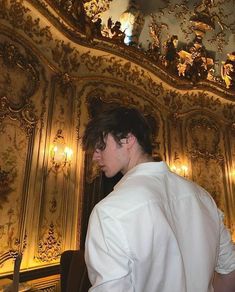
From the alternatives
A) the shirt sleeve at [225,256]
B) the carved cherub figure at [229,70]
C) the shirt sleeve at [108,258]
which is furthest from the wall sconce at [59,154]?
the carved cherub figure at [229,70]

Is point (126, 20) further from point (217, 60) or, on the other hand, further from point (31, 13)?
point (217, 60)

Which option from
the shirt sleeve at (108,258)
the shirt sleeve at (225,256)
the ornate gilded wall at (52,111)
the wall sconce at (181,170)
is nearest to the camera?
the shirt sleeve at (108,258)

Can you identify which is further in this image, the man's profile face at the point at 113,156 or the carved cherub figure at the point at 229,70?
the carved cherub figure at the point at 229,70

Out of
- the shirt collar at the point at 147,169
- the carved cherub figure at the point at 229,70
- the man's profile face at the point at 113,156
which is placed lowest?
the shirt collar at the point at 147,169

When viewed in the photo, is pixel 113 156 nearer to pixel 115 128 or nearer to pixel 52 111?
pixel 115 128

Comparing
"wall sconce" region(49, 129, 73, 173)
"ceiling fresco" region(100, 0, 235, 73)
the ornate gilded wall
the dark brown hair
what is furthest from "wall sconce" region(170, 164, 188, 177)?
the dark brown hair

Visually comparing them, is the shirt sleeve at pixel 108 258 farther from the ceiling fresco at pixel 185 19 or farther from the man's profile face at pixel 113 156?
the ceiling fresco at pixel 185 19

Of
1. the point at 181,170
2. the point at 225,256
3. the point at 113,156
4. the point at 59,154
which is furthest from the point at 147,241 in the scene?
the point at 181,170

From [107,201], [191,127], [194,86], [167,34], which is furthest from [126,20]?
[107,201]

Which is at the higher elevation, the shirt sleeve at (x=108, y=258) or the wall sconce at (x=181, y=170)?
the wall sconce at (x=181, y=170)

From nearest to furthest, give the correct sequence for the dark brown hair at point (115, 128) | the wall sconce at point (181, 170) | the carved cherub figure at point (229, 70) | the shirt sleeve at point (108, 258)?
the shirt sleeve at point (108, 258), the dark brown hair at point (115, 128), the wall sconce at point (181, 170), the carved cherub figure at point (229, 70)

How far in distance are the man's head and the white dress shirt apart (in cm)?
16

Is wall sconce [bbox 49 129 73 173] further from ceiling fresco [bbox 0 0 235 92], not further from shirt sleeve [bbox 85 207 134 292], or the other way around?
shirt sleeve [bbox 85 207 134 292]

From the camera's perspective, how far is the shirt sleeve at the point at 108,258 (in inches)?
33.0
